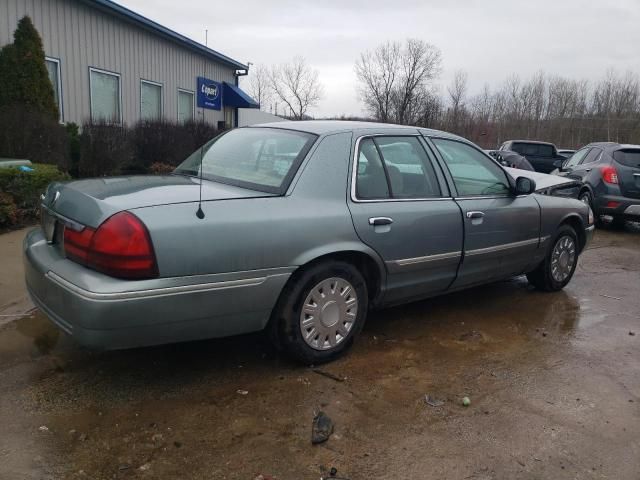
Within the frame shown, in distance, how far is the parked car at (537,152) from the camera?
768 inches

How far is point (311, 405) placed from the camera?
3.15 m

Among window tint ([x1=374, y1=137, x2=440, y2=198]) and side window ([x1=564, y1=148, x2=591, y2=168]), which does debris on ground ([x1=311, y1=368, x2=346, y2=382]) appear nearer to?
window tint ([x1=374, y1=137, x2=440, y2=198])

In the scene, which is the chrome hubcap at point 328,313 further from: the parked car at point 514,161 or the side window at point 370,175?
the parked car at point 514,161

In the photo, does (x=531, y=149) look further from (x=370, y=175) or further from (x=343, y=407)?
(x=343, y=407)

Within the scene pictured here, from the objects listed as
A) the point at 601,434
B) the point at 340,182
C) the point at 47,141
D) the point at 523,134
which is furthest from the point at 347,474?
the point at 523,134

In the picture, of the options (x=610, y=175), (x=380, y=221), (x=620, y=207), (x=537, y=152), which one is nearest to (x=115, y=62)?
(x=610, y=175)

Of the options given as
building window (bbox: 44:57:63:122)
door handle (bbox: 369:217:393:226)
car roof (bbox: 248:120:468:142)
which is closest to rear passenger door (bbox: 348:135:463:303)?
door handle (bbox: 369:217:393:226)

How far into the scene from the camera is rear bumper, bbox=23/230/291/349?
9.13 feet

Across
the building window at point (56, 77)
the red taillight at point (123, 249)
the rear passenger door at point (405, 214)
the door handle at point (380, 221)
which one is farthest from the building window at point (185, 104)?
the red taillight at point (123, 249)

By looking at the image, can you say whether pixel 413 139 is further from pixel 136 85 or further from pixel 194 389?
pixel 136 85

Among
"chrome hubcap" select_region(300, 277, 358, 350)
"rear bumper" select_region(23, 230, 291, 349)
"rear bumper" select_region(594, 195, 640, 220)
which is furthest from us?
"rear bumper" select_region(594, 195, 640, 220)

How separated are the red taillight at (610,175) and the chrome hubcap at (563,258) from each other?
187 inches

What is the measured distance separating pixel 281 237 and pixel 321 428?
108 cm

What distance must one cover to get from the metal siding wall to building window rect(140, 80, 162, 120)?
0.51 ft
